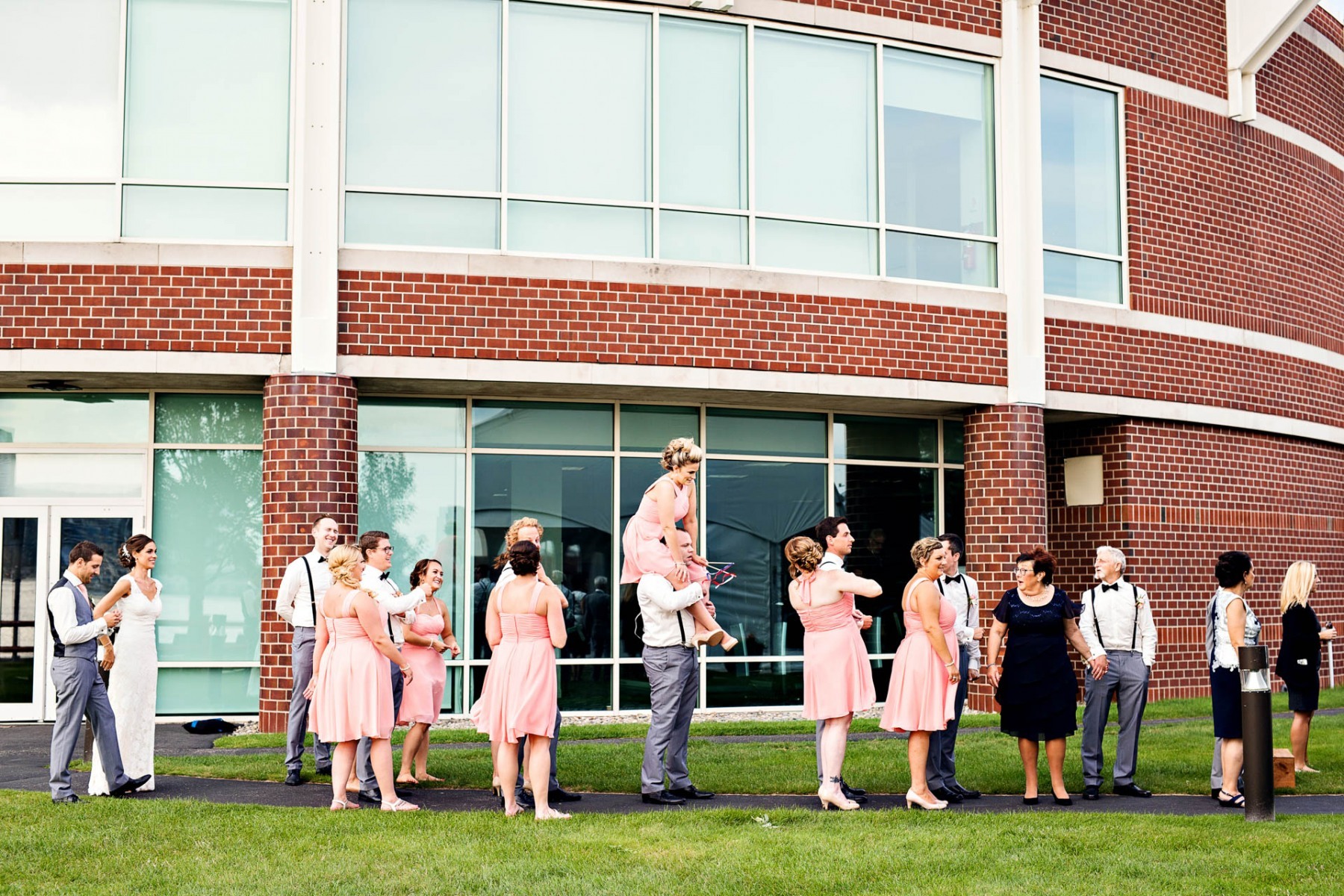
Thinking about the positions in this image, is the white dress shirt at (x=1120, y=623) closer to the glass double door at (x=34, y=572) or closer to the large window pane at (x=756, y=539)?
the large window pane at (x=756, y=539)

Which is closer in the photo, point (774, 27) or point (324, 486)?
point (324, 486)

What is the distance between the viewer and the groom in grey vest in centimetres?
889

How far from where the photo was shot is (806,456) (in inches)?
632

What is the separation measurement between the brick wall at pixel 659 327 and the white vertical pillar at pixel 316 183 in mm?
232

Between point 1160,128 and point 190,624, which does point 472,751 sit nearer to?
point 190,624

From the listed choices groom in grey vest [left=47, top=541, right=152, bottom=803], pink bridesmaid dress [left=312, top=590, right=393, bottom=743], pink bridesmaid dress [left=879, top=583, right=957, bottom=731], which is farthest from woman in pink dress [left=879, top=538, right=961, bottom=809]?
groom in grey vest [left=47, top=541, right=152, bottom=803]

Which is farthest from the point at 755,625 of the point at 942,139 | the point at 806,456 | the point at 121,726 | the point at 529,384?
the point at 121,726

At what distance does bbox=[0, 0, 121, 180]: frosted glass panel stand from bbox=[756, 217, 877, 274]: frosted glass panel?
653 cm

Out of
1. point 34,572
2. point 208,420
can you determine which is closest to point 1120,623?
point 208,420

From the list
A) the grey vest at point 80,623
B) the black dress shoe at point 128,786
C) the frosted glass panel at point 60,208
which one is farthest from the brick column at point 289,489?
the grey vest at point 80,623

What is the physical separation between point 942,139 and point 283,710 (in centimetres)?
933

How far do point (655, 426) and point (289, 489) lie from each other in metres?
4.06

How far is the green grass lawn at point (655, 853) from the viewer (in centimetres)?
668

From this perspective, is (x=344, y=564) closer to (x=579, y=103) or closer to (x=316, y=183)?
(x=316, y=183)
